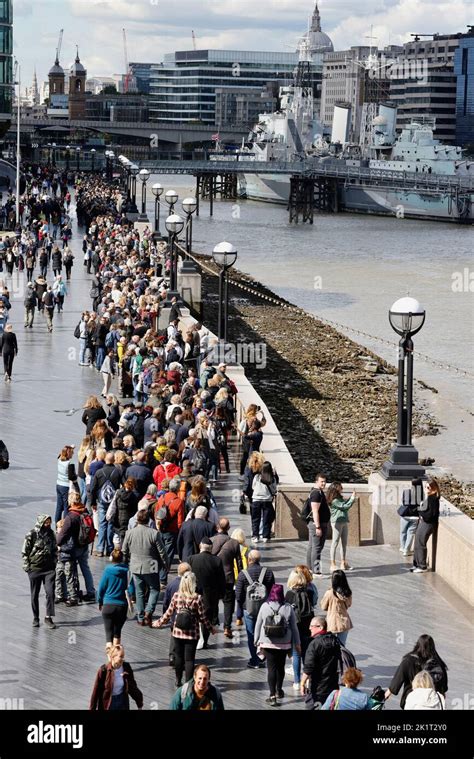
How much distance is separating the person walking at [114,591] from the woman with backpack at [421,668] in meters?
2.50

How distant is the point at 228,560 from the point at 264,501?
102 inches

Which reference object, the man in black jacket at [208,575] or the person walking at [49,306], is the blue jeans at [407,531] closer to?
the man in black jacket at [208,575]

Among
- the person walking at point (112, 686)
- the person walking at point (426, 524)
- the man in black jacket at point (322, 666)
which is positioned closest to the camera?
the person walking at point (112, 686)

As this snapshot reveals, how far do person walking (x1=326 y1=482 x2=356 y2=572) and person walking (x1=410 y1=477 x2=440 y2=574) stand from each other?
67 cm

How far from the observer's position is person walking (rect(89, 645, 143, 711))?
359 inches

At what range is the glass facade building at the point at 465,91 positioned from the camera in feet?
644

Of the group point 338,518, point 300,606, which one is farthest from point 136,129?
point 300,606

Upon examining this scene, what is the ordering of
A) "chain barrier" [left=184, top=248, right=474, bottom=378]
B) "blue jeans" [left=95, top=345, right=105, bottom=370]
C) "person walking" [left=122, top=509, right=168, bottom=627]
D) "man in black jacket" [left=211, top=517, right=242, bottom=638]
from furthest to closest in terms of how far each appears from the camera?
→ "chain barrier" [left=184, top=248, right=474, bottom=378] < "blue jeans" [left=95, top=345, right=105, bottom=370] < "person walking" [left=122, top=509, right=168, bottom=627] < "man in black jacket" [left=211, top=517, right=242, bottom=638]

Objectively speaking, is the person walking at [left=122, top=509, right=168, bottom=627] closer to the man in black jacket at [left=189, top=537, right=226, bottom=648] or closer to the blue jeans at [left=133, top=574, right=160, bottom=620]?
the blue jeans at [left=133, top=574, right=160, bottom=620]

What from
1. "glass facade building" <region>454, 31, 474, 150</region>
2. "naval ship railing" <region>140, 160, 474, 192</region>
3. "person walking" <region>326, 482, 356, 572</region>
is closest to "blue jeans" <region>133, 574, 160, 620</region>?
"person walking" <region>326, 482, 356, 572</region>

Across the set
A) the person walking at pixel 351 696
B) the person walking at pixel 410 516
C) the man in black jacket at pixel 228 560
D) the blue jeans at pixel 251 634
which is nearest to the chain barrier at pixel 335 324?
the person walking at pixel 410 516

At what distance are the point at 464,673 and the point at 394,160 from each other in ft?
414

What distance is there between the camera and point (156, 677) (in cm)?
1075
